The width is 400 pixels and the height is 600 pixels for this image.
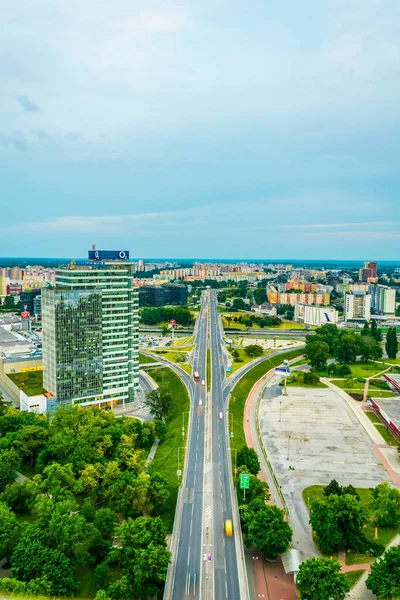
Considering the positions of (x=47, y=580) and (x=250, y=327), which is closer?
(x=47, y=580)

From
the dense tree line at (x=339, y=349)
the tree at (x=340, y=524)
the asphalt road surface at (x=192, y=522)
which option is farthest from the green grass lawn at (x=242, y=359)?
the tree at (x=340, y=524)

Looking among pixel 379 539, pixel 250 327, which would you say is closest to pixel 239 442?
pixel 379 539

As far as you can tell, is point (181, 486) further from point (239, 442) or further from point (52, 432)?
point (52, 432)

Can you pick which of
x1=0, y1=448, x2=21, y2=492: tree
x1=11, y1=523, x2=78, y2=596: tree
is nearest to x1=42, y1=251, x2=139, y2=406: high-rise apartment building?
x1=0, y1=448, x2=21, y2=492: tree

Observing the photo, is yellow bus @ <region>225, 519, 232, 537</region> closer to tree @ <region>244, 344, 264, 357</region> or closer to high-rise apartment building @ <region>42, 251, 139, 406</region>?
high-rise apartment building @ <region>42, 251, 139, 406</region>

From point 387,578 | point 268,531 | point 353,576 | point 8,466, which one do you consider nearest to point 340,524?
point 353,576

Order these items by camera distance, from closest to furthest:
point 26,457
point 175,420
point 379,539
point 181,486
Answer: point 379,539
point 181,486
point 26,457
point 175,420
